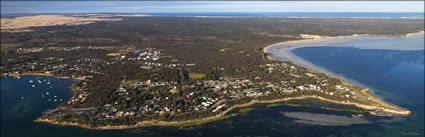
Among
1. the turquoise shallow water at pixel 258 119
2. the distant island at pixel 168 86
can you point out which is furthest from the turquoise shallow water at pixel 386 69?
the distant island at pixel 168 86

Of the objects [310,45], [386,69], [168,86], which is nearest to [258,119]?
[168,86]

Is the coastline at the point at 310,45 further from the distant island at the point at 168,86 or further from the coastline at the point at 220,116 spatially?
the distant island at the point at 168,86

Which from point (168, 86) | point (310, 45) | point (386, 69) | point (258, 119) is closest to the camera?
point (258, 119)

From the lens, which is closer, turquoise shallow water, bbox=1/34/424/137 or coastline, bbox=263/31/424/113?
turquoise shallow water, bbox=1/34/424/137

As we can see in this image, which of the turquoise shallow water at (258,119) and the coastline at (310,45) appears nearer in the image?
the turquoise shallow water at (258,119)

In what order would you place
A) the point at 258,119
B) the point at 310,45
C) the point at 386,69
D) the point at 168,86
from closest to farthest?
the point at 258,119 → the point at 168,86 → the point at 386,69 → the point at 310,45

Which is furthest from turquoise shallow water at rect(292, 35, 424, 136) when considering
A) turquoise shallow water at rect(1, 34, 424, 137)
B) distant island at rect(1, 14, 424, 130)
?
distant island at rect(1, 14, 424, 130)

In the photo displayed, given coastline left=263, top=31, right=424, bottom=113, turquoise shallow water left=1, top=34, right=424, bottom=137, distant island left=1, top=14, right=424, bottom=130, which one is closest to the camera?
turquoise shallow water left=1, top=34, right=424, bottom=137

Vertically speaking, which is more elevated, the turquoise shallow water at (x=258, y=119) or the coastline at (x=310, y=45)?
the coastline at (x=310, y=45)

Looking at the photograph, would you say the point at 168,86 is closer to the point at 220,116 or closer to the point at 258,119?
the point at 220,116

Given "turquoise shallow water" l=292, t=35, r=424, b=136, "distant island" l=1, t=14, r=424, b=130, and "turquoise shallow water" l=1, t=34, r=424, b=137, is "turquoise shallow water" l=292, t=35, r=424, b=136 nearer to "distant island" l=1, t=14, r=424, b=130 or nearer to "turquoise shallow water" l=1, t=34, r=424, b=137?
"turquoise shallow water" l=1, t=34, r=424, b=137

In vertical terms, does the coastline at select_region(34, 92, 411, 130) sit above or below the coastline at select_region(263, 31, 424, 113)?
below
